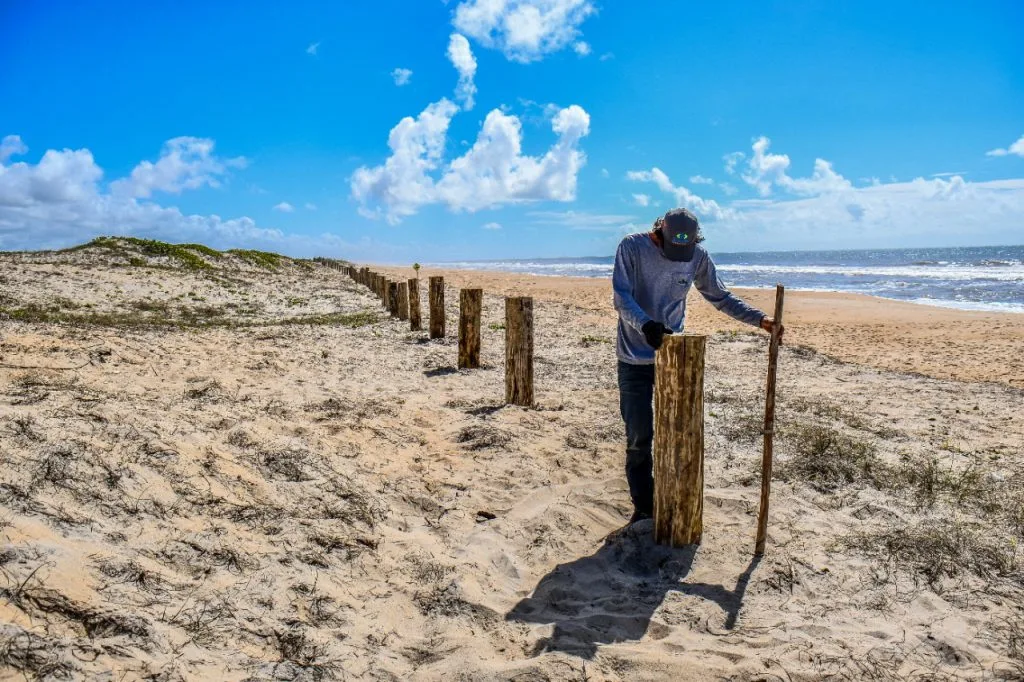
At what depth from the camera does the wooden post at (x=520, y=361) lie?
7785 mm

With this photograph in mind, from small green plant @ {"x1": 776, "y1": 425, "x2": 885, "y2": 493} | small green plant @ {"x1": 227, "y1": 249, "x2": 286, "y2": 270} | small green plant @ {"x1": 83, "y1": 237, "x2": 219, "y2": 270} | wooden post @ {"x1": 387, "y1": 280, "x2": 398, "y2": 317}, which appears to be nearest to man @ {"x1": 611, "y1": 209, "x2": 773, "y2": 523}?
small green plant @ {"x1": 776, "y1": 425, "x2": 885, "y2": 493}

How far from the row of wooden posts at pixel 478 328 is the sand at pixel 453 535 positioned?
366 mm

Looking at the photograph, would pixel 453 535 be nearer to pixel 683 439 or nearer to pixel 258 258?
pixel 683 439

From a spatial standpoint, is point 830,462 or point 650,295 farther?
point 830,462

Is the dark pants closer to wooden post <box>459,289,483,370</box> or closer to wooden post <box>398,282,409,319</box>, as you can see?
wooden post <box>459,289,483,370</box>

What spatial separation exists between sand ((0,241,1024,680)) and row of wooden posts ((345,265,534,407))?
1.20ft

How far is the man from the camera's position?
4.26 m

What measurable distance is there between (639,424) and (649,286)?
0.99 metres

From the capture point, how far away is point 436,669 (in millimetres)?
3096

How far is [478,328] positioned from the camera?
1015 cm

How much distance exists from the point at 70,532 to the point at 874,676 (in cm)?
421

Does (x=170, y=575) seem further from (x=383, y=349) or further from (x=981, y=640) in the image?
(x=383, y=349)

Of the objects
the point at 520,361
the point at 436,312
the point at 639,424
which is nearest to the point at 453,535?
the point at 639,424

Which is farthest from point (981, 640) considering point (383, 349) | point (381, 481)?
point (383, 349)
